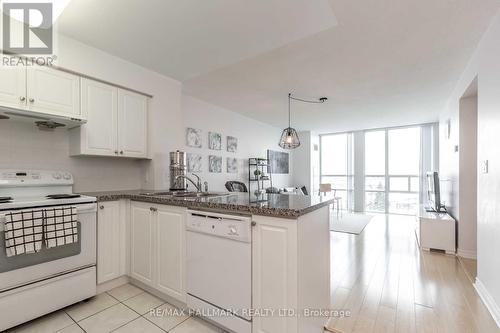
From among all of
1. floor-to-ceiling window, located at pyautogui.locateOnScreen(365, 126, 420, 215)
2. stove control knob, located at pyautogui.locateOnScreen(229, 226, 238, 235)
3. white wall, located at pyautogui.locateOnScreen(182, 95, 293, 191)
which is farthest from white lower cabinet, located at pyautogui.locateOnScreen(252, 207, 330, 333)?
floor-to-ceiling window, located at pyautogui.locateOnScreen(365, 126, 420, 215)

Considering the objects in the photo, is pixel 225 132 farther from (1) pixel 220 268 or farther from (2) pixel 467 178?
(2) pixel 467 178

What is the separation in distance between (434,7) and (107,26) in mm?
2699

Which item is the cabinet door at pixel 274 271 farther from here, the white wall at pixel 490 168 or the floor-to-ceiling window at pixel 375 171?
the floor-to-ceiling window at pixel 375 171

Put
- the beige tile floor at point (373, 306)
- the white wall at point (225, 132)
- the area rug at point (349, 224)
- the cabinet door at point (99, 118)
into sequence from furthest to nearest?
the area rug at point (349, 224) < the white wall at point (225, 132) < the cabinet door at point (99, 118) < the beige tile floor at point (373, 306)

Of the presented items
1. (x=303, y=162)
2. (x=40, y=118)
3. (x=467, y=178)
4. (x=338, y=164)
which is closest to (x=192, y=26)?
(x=40, y=118)

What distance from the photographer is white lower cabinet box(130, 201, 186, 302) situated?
5.98ft

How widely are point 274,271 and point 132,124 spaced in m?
2.36

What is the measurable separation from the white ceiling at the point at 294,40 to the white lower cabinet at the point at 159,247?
1.59 meters

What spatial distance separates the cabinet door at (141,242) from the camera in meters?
2.06

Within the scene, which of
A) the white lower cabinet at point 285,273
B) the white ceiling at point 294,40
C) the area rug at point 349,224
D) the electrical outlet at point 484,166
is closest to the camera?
the white lower cabinet at point 285,273

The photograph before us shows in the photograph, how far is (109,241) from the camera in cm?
219

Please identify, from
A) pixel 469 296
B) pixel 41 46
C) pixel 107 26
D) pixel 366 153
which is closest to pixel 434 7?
pixel 469 296

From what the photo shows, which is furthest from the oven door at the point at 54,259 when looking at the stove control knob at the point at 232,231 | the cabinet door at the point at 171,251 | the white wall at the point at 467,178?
the white wall at the point at 467,178

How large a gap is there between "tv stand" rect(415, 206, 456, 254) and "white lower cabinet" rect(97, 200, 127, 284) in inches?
157
